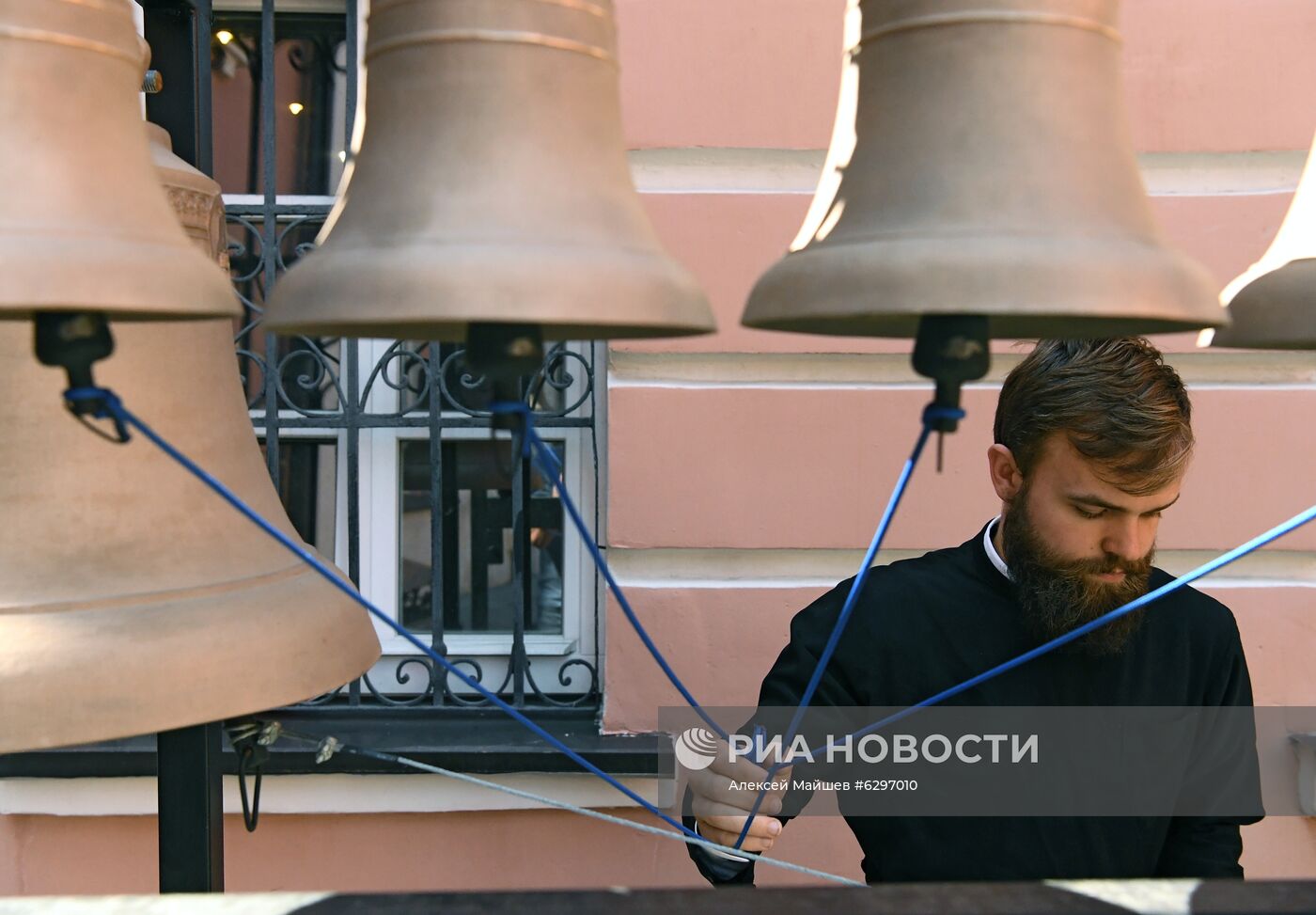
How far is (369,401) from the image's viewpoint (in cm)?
240

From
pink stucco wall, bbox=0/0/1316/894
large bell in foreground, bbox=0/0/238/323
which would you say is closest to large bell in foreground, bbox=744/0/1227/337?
large bell in foreground, bbox=0/0/238/323

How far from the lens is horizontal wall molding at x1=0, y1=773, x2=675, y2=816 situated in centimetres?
221

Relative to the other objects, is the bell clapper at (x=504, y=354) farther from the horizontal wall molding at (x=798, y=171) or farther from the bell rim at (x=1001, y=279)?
the horizontal wall molding at (x=798, y=171)

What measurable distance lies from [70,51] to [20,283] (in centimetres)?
22

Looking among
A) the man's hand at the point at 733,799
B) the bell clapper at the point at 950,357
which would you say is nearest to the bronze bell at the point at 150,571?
the man's hand at the point at 733,799

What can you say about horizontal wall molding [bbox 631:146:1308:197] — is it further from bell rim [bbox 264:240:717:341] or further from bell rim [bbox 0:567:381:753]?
bell rim [bbox 264:240:717:341]

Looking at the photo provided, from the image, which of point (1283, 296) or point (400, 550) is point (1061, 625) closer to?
point (1283, 296)

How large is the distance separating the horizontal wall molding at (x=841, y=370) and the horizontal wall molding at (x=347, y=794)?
788 millimetres

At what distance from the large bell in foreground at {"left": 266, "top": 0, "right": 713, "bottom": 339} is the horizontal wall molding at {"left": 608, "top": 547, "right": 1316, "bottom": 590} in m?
1.37

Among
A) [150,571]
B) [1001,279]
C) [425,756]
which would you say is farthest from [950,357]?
[425,756]

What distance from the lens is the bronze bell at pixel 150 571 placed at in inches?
37.4

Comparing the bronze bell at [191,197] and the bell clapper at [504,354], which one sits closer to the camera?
the bell clapper at [504,354]

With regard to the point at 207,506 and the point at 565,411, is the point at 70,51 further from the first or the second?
the point at 565,411

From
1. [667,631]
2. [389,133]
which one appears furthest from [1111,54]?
[667,631]
